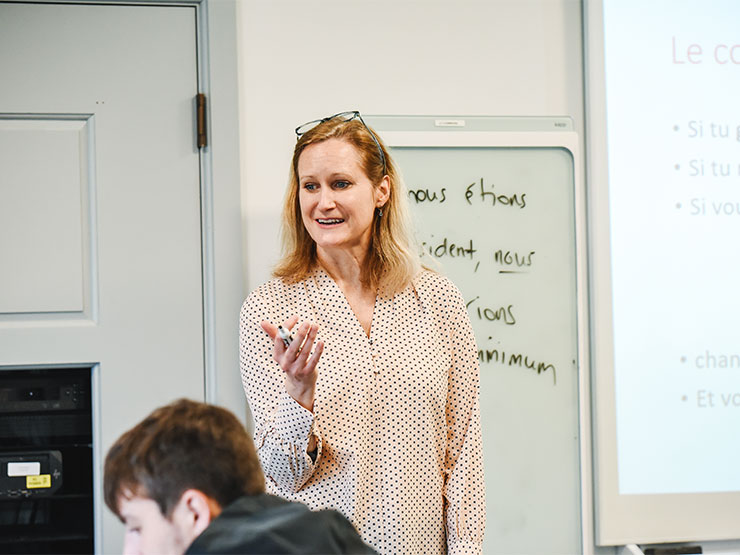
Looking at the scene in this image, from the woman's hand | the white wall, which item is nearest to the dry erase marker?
the woman's hand

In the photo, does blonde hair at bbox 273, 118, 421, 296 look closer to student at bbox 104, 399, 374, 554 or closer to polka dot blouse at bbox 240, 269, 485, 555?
polka dot blouse at bbox 240, 269, 485, 555

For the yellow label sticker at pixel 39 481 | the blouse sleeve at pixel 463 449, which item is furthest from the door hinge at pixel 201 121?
the yellow label sticker at pixel 39 481

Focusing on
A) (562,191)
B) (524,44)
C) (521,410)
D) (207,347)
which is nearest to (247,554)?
(207,347)

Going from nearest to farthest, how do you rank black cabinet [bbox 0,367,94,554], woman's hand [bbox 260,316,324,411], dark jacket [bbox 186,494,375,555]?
dark jacket [bbox 186,494,375,555] → woman's hand [bbox 260,316,324,411] → black cabinet [bbox 0,367,94,554]

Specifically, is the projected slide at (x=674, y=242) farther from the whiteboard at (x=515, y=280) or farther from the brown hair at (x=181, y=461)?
the brown hair at (x=181, y=461)

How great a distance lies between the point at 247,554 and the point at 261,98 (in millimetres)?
1433

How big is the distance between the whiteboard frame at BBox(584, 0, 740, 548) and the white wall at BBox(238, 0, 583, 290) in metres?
0.06

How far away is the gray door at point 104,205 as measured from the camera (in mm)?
2129

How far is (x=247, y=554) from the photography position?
3.32 feet

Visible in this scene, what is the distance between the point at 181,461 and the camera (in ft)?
3.62

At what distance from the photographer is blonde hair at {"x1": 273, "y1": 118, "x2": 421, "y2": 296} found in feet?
5.78

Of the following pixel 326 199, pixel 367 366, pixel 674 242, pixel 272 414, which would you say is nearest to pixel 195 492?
pixel 272 414

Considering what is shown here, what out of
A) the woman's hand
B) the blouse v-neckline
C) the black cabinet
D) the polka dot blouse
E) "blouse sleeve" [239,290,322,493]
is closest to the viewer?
the woman's hand

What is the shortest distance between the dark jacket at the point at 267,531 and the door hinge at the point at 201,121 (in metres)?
1.26
